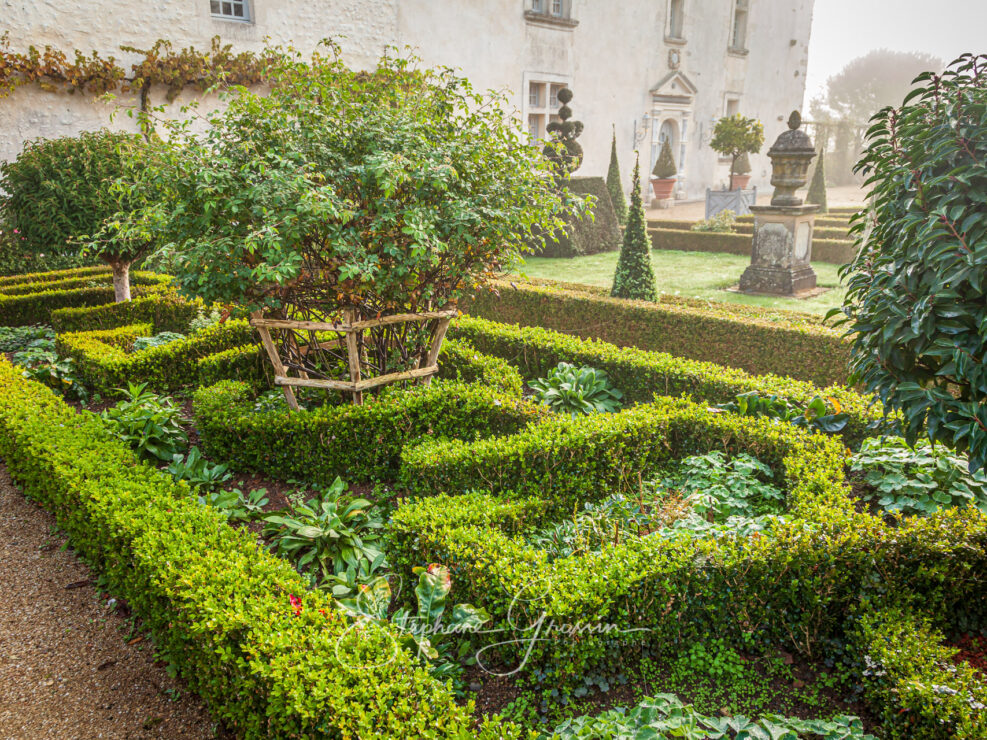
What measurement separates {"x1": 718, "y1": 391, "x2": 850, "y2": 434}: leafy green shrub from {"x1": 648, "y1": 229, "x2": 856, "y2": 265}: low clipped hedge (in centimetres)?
1014

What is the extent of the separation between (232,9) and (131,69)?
2.86 m

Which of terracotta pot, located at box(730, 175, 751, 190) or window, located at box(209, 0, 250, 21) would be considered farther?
terracotta pot, located at box(730, 175, 751, 190)

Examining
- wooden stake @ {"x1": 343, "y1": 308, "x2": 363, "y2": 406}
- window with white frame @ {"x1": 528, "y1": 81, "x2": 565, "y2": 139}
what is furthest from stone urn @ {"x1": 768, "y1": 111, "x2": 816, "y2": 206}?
window with white frame @ {"x1": 528, "y1": 81, "x2": 565, "y2": 139}

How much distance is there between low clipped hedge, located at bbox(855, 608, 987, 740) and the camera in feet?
8.32

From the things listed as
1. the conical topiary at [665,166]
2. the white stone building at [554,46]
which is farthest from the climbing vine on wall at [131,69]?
the conical topiary at [665,166]

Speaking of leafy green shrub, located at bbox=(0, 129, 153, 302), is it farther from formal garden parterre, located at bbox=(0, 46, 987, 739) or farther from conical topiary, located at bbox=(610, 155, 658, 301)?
conical topiary, located at bbox=(610, 155, 658, 301)

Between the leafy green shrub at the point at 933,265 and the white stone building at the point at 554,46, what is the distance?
497 centimetres

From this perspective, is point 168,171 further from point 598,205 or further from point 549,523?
point 598,205

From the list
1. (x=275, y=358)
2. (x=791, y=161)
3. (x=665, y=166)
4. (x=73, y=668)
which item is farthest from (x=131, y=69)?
(x=665, y=166)

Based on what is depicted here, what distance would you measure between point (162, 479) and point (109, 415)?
6.08 feet

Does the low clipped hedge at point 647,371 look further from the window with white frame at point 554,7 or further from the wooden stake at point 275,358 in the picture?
the window with white frame at point 554,7

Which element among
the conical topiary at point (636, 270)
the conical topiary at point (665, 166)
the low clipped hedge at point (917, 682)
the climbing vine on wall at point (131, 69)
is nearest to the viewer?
the low clipped hedge at point (917, 682)

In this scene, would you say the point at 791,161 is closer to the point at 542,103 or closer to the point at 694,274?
the point at 694,274

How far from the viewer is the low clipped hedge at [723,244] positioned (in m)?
14.4
